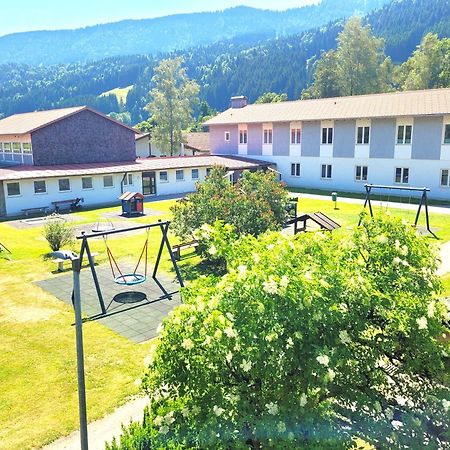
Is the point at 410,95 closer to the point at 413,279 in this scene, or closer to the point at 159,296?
the point at 159,296

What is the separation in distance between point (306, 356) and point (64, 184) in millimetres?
30609

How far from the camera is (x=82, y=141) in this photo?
125 feet

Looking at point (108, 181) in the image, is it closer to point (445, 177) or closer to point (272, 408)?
point (445, 177)

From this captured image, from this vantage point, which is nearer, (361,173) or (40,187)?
(40,187)

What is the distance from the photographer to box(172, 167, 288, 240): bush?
15.9m

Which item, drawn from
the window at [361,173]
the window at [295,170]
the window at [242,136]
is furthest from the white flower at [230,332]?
the window at [242,136]

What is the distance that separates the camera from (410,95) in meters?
37.4

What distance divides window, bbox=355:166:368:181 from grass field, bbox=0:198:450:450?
917 inches

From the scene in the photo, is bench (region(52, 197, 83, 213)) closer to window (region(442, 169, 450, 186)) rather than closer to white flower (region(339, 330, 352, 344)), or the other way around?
window (region(442, 169, 450, 186))

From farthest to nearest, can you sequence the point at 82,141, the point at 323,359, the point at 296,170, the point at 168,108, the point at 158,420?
the point at 168,108 < the point at 296,170 < the point at 82,141 < the point at 158,420 < the point at 323,359

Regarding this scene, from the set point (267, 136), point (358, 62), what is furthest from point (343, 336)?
point (358, 62)

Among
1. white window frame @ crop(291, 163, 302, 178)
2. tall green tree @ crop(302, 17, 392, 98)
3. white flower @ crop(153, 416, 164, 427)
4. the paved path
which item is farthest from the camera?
tall green tree @ crop(302, 17, 392, 98)

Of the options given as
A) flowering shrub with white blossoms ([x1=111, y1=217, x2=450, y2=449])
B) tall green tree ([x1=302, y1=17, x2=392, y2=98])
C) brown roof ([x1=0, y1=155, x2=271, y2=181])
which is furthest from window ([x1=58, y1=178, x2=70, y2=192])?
tall green tree ([x1=302, y1=17, x2=392, y2=98])

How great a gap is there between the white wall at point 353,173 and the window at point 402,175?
0.28 m
